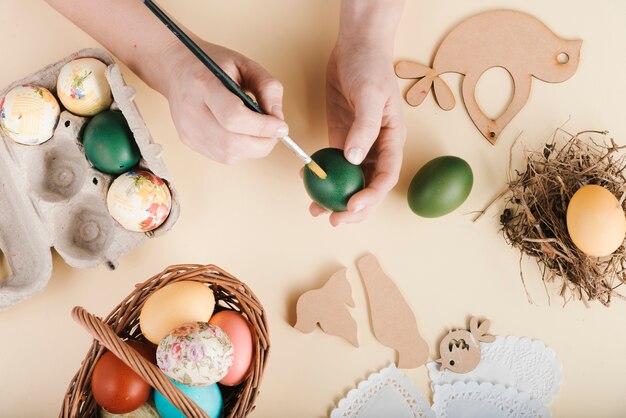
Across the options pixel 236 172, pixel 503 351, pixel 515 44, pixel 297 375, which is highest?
pixel 515 44

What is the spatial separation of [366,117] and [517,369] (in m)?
0.68

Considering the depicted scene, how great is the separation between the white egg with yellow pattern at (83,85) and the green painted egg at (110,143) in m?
0.03

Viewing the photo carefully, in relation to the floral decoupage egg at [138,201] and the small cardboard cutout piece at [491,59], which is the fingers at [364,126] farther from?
the floral decoupage egg at [138,201]

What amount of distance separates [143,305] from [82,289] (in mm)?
232

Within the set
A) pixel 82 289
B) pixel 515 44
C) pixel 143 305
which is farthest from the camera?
pixel 515 44

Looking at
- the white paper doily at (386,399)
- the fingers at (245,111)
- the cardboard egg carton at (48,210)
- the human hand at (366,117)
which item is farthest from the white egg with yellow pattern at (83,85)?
the white paper doily at (386,399)

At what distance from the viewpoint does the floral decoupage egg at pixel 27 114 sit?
0.98 m

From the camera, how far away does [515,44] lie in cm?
121

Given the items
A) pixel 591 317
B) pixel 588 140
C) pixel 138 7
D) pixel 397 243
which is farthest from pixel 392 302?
pixel 138 7

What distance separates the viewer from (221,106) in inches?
33.0

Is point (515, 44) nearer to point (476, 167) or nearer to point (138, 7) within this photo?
point (476, 167)

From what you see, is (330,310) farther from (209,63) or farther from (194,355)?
(209,63)

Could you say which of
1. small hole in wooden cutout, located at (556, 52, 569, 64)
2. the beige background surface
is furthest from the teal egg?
small hole in wooden cutout, located at (556, 52, 569, 64)

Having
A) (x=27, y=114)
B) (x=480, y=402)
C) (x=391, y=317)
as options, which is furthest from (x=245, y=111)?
(x=480, y=402)
